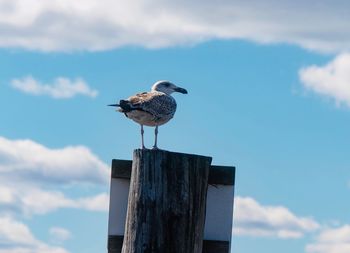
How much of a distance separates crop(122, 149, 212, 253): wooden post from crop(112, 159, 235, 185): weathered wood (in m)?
0.17

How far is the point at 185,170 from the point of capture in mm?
6258

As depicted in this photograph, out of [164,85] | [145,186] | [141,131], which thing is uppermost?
[164,85]

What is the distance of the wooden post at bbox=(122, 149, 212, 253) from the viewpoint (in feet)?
20.1

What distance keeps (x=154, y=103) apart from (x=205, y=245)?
5086 millimetres

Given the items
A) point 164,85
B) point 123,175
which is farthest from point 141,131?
point 123,175

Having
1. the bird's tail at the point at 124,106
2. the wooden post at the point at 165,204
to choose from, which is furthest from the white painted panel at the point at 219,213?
the bird's tail at the point at 124,106

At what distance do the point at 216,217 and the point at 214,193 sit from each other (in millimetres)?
208

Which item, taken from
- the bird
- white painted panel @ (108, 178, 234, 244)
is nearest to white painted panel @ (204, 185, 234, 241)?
white painted panel @ (108, 178, 234, 244)

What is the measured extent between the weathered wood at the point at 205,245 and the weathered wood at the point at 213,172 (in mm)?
502

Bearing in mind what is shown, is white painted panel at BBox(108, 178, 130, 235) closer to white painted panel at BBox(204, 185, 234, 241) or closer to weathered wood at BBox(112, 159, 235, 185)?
weathered wood at BBox(112, 159, 235, 185)

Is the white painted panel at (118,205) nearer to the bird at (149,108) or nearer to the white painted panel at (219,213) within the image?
the white painted panel at (219,213)

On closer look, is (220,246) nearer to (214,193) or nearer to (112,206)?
(214,193)

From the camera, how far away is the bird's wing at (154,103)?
36.8 ft

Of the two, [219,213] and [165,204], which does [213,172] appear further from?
[165,204]
